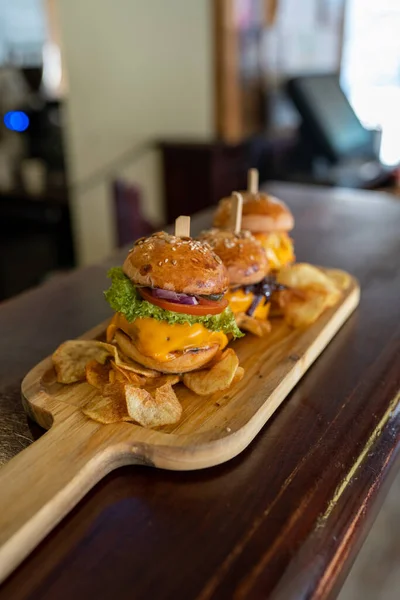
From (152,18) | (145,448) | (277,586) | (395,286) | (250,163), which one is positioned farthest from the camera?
(250,163)

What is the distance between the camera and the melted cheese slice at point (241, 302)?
132cm

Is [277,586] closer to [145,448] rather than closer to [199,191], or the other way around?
[145,448]

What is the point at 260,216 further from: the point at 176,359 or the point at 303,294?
the point at 176,359

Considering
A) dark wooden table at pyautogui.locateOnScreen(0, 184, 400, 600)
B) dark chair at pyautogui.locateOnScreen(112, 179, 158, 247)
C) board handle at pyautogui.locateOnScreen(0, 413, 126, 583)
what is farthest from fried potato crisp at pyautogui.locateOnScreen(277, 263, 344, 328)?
dark chair at pyautogui.locateOnScreen(112, 179, 158, 247)

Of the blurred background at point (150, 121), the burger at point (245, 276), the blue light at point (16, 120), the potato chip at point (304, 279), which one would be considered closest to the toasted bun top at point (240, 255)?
the burger at point (245, 276)

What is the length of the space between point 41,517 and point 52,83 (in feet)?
16.2

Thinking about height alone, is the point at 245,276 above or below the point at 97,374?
above

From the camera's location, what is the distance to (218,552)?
0.79m

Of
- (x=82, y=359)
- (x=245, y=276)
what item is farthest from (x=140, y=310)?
(x=245, y=276)

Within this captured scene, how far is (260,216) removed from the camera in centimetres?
156

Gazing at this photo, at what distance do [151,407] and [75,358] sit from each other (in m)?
0.25

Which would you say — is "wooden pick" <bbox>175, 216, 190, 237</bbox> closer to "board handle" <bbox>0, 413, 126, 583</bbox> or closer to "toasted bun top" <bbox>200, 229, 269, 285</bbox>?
"toasted bun top" <bbox>200, 229, 269, 285</bbox>

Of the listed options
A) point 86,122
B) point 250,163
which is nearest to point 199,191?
point 250,163

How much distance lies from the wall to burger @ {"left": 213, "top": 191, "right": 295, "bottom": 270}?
258 centimetres
